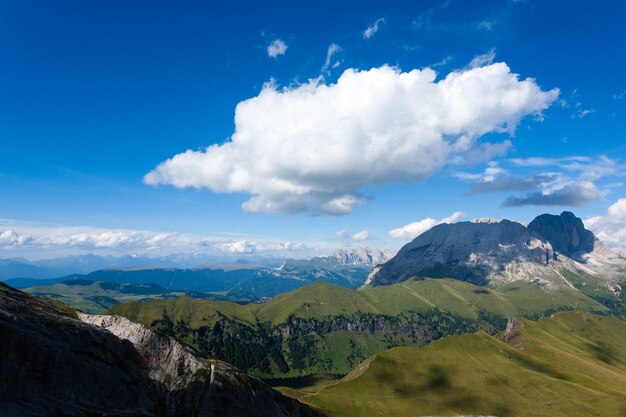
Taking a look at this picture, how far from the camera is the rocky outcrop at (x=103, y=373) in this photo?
4688 centimetres

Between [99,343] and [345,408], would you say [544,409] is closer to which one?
[345,408]

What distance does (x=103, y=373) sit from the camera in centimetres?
5728

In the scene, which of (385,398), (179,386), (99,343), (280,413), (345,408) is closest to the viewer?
(99,343)

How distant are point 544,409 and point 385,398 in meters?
83.1

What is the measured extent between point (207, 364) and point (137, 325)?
56.0 ft

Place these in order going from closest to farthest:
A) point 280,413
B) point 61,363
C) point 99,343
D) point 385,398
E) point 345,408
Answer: point 61,363 < point 99,343 < point 280,413 < point 345,408 < point 385,398

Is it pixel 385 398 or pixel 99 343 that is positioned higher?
pixel 99 343

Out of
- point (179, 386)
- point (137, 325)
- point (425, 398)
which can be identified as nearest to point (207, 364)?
point (179, 386)

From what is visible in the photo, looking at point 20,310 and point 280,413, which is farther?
point 280,413

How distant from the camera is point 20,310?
188 ft

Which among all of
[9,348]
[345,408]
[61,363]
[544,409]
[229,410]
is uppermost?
[9,348]

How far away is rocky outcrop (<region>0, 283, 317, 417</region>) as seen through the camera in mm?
46875

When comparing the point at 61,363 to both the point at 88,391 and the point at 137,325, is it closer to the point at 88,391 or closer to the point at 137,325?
the point at 88,391

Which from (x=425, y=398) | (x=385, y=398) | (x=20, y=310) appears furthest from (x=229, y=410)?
(x=425, y=398)
